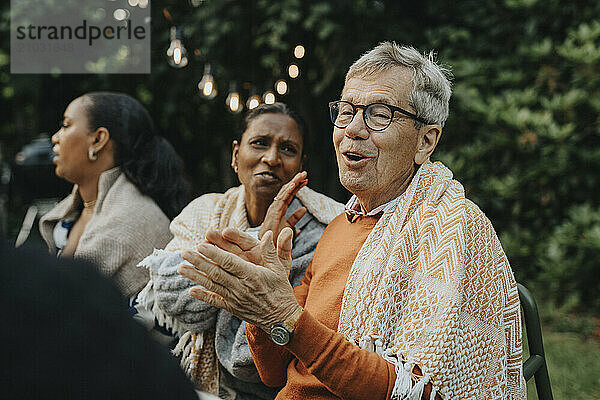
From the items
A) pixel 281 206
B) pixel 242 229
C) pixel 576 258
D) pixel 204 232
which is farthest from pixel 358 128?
pixel 576 258

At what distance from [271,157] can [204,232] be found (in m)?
0.36

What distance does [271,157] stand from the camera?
2072 mm

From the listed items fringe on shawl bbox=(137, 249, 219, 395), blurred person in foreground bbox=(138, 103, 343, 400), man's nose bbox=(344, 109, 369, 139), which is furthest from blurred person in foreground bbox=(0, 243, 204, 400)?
fringe on shawl bbox=(137, 249, 219, 395)

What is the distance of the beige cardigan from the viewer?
8.07ft

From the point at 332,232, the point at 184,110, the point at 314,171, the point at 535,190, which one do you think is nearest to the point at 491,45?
the point at 535,190

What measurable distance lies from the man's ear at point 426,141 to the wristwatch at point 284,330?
1.89 ft

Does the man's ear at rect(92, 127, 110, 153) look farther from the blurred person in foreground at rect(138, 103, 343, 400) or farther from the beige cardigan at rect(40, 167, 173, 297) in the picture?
the blurred person in foreground at rect(138, 103, 343, 400)

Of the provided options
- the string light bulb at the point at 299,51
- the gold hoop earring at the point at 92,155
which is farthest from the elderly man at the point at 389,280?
the string light bulb at the point at 299,51

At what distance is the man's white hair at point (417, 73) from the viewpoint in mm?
1662

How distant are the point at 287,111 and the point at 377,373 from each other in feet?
3.48

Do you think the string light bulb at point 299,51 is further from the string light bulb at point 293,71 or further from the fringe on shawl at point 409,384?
the fringe on shawl at point 409,384

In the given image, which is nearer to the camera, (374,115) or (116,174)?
(374,115)

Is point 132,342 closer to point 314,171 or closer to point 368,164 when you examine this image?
point 368,164

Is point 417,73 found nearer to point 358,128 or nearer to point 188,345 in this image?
point 358,128
